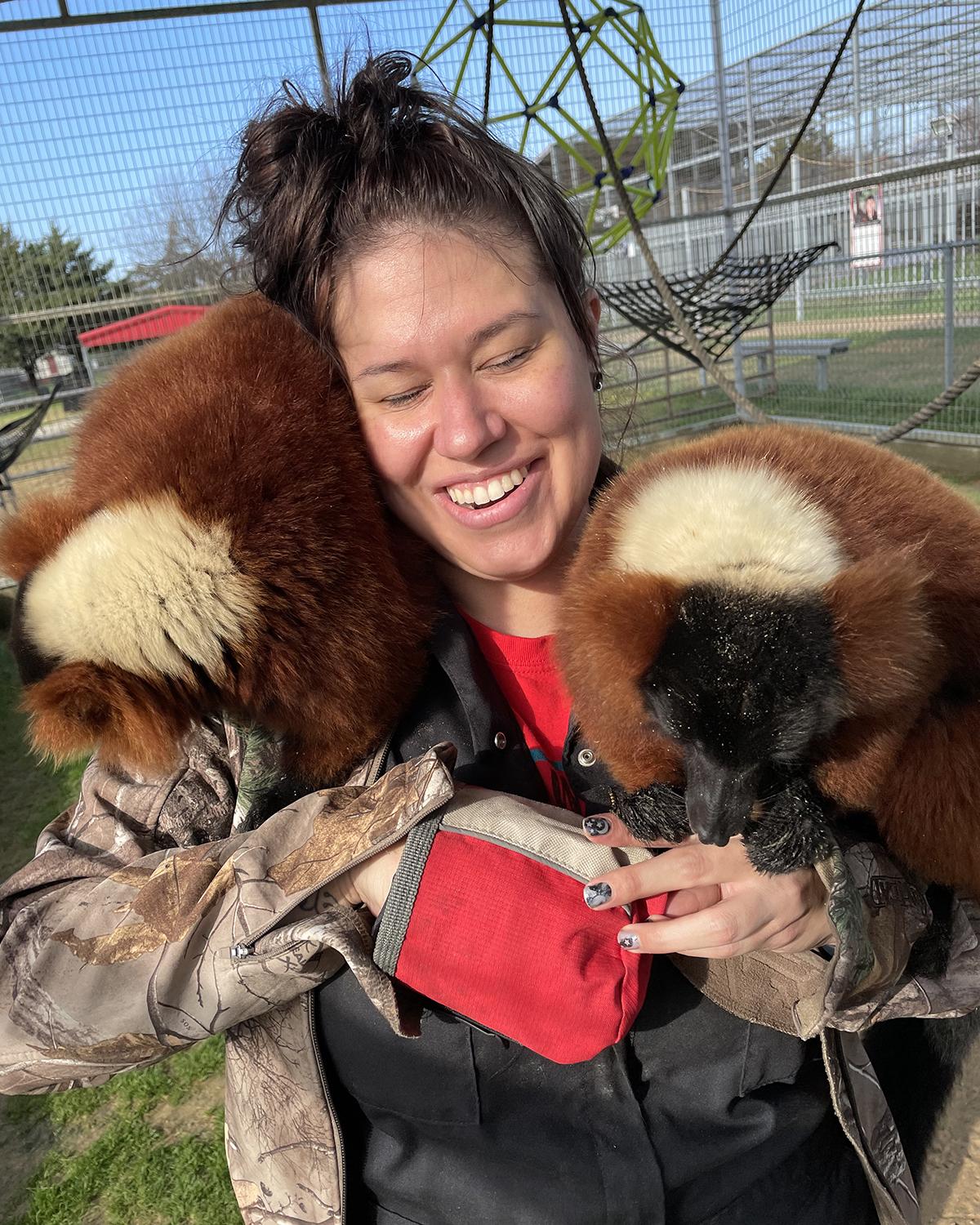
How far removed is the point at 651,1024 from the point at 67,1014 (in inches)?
24.4

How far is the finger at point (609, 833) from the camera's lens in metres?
0.84

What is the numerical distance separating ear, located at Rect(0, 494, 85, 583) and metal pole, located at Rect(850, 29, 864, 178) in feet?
20.2

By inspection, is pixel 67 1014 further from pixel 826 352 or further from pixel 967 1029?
pixel 826 352

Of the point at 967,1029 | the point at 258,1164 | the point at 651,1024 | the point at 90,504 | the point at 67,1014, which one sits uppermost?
the point at 90,504

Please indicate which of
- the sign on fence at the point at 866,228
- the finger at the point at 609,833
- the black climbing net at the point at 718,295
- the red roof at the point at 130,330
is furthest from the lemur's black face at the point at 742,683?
the sign on fence at the point at 866,228

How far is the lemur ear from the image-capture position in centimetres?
72

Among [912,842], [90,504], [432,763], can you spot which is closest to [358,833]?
[432,763]

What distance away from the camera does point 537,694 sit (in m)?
1.18

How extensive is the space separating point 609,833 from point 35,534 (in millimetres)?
673

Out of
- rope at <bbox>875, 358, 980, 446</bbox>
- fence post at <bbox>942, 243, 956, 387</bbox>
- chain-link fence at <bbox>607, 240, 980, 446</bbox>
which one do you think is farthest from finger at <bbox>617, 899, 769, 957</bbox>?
fence post at <bbox>942, 243, 956, 387</bbox>

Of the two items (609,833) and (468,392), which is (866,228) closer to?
(468,392)

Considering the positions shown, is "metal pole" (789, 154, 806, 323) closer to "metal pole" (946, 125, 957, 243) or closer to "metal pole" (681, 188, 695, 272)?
"metal pole" (681, 188, 695, 272)

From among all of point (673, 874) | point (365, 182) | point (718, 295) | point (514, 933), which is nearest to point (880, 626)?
point (673, 874)

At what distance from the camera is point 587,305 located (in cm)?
125
